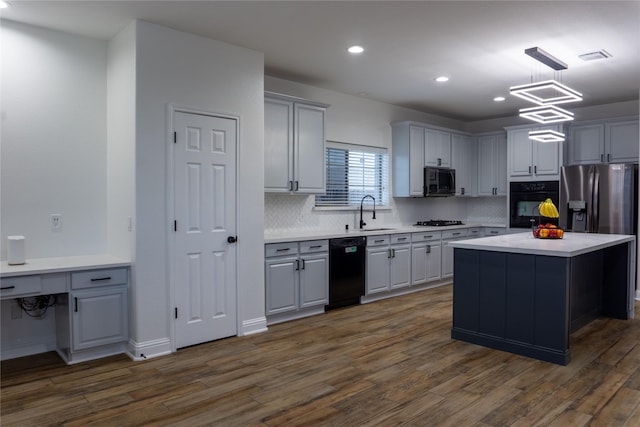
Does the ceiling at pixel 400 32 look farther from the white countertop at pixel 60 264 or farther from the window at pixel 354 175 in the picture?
the white countertop at pixel 60 264

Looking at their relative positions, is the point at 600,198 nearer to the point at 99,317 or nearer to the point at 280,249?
the point at 280,249

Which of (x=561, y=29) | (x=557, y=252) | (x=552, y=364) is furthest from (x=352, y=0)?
(x=552, y=364)

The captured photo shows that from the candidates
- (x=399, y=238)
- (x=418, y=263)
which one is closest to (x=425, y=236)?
(x=418, y=263)

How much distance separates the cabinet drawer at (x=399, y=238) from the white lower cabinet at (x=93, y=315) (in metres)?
3.33

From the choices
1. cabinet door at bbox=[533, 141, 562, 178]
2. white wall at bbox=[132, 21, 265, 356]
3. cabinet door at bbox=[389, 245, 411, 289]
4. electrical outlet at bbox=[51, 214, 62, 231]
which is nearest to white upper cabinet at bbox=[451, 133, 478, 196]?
cabinet door at bbox=[533, 141, 562, 178]

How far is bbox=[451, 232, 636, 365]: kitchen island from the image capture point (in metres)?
3.54

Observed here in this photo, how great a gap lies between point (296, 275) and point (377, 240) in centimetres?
135

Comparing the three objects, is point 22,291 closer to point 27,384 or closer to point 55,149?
point 27,384

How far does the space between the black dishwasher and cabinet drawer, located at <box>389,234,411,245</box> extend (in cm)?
53

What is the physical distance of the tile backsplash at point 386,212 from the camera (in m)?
5.35

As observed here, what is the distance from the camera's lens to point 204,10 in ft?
11.2

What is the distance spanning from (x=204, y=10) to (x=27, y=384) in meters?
2.99

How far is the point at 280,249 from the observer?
4641mm

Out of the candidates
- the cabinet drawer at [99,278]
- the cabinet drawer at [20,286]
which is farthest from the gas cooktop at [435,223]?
the cabinet drawer at [20,286]
